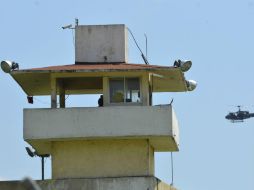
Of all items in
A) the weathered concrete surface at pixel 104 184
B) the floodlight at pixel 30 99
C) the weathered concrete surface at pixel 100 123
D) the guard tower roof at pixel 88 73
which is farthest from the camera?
the floodlight at pixel 30 99

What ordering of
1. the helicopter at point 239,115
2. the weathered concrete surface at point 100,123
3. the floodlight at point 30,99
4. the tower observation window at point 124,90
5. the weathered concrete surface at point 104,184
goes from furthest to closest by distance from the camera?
the helicopter at point 239,115, the floodlight at point 30,99, the tower observation window at point 124,90, the weathered concrete surface at point 100,123, the weathered concrete surface at point 104,184

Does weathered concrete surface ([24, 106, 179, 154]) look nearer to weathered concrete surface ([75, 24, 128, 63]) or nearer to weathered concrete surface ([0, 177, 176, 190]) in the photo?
weathered concrete surface ([0, 177, 176, 190])

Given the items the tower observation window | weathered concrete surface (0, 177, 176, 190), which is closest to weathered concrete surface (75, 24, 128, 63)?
the tower observation window

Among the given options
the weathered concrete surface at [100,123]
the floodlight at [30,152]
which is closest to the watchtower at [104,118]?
the weathered concrete surface at [100,123]

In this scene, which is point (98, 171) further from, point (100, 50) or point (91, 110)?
point (100, 50)

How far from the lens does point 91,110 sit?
88.6 feet

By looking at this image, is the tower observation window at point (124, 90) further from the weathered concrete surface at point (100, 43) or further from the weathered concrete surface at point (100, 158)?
the weathered concrete surface at point (100, 158)

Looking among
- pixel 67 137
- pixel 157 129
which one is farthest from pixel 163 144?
pixel 67 137

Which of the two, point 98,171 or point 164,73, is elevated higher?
point 164,73

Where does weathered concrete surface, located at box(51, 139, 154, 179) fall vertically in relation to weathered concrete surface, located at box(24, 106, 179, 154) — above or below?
below

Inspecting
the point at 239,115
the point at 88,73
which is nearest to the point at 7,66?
the point at 88,73

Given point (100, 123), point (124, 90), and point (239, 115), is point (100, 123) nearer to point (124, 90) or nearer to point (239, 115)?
point (124, 90)

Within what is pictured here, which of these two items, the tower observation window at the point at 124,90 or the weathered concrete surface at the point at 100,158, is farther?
the tower observation window at the point at 124,90

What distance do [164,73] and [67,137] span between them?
4285 millimetres
